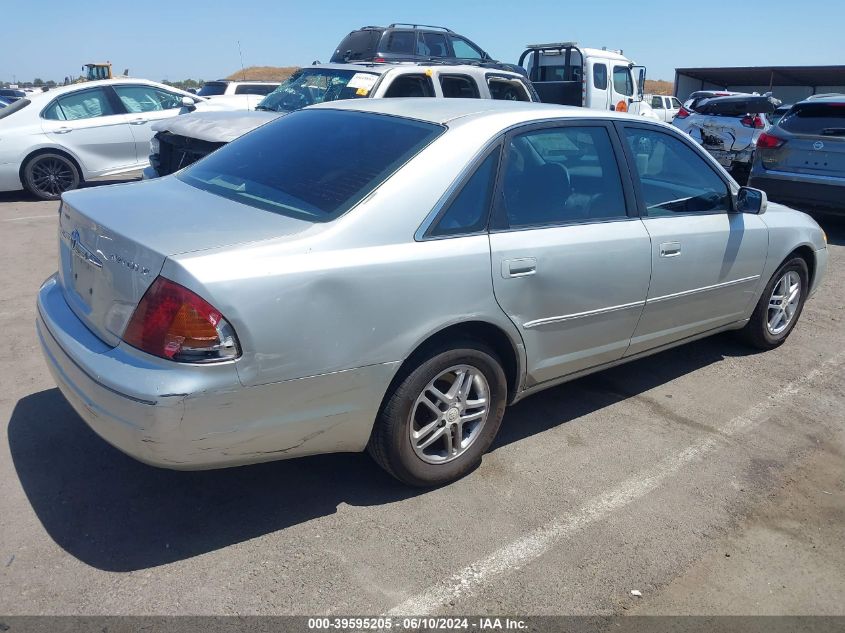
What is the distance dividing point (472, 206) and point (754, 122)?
1192cm

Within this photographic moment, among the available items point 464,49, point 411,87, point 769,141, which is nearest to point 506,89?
point 411,87

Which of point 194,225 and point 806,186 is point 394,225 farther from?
point 806,186

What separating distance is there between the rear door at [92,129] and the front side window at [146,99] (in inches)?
5.8

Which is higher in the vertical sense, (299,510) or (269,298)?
(269,298)

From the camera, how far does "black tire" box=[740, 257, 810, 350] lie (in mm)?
5086

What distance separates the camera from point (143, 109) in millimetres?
10805

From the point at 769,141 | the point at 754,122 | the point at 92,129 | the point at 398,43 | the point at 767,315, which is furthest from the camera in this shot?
the point at 754,122

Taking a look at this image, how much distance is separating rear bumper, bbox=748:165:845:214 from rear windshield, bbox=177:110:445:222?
7.02 m

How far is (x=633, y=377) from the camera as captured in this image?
4.81m

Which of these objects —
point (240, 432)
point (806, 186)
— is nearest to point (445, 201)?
point (240, 432)

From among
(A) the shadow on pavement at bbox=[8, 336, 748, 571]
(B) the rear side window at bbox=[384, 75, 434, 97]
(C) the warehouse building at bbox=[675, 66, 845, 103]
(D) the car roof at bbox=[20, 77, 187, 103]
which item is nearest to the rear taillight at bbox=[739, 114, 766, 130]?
(B) the rear side window at bbox=[384, 75, 434, 97]

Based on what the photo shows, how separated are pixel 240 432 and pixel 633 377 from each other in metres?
2.94

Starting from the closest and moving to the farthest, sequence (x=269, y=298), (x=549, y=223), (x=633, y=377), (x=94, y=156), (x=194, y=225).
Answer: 1. (x=269, y=298)
2. (x=194, y=225)
3. (x=549, y=223)
4. (x=633, y=377)
5. (x=94, y=156)

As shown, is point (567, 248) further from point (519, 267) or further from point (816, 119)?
point (816, 119)
